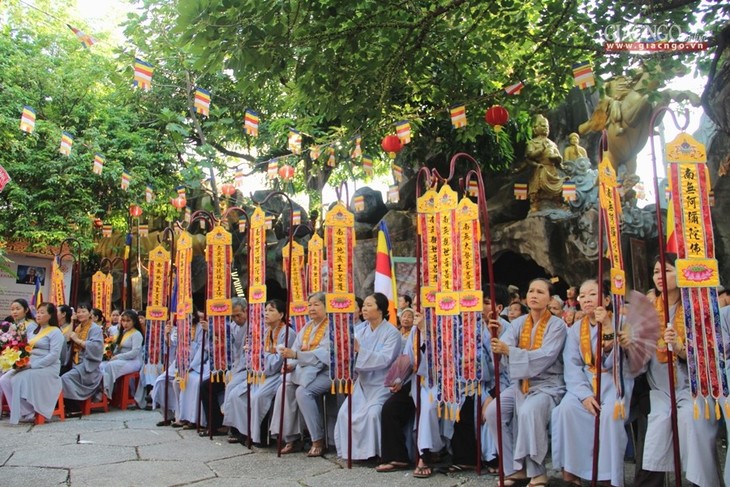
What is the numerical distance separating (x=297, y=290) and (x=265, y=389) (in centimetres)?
195

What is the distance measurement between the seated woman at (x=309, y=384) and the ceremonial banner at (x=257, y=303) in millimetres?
309

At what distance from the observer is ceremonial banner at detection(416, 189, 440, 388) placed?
17.3 feet

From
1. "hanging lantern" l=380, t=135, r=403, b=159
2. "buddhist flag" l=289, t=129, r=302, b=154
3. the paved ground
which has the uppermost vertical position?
"buddhist flag" l=289, t=129, r=302, b=154

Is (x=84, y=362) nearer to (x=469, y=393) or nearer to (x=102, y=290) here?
(x=102, y=290)

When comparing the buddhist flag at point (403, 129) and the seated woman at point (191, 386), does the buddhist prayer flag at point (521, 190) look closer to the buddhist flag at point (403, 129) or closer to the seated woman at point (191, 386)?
the buddhist flag at point (403, 129)

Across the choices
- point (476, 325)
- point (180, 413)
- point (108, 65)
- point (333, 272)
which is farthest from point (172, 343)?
point (108, 65)

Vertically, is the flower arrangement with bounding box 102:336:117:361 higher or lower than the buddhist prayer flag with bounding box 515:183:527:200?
lower

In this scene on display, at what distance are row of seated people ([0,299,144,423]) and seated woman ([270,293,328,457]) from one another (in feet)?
11.1

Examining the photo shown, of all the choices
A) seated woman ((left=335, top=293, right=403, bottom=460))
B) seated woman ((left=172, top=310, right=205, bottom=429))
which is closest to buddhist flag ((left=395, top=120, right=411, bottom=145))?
seated woman ((left=335, top=293, right=403, bottom=460))

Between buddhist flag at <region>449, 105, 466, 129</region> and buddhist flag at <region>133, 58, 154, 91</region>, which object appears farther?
buddhist flag at <region>133, 58, 154, 91</region>

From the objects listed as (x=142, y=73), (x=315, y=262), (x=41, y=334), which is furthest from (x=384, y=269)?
(x=142, y=73)

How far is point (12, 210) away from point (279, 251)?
21.7 ft

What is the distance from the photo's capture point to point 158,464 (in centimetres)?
580

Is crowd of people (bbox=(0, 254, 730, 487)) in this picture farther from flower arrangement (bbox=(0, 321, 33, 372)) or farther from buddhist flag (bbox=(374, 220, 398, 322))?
buddhist flag (bbox=(374, 220, 398, 322))
